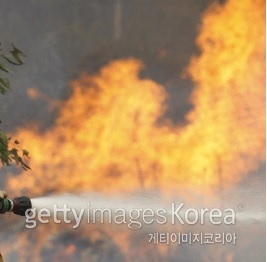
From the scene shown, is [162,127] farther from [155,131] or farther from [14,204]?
[14,204]

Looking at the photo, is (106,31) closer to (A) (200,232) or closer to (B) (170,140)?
(B) (170,140)

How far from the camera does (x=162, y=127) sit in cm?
848

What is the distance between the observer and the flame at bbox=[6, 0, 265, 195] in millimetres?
8266

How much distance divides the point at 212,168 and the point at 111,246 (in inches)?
65.8

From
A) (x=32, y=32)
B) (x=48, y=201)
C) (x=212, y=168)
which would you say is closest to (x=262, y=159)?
(x=212, y=168)

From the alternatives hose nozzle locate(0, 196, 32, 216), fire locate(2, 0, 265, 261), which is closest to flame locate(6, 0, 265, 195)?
fire locate(2, 0, 265, 261)

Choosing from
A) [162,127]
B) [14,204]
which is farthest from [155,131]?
[14,204]

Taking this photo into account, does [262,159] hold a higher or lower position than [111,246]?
higher

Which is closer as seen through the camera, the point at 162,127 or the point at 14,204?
the point at 14,204

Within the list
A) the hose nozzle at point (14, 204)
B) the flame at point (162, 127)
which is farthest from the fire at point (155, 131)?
the hose nozzle at point (14, 204)

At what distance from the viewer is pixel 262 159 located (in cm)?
859

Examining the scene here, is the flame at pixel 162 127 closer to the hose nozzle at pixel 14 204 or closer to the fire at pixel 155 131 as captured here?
the fire at pixel 155 131

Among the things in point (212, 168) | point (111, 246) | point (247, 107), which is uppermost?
point (247, 107)

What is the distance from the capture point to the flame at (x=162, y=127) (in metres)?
8.27
